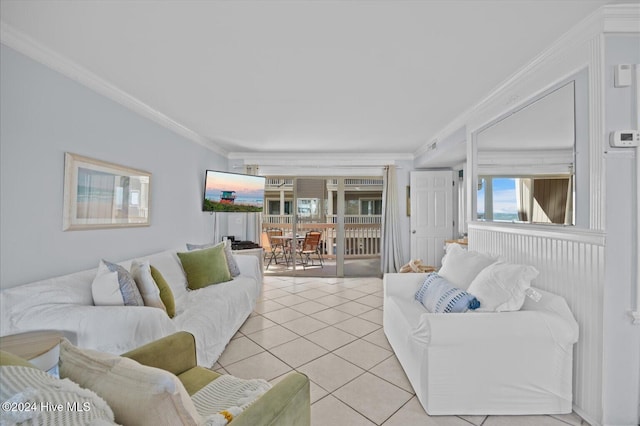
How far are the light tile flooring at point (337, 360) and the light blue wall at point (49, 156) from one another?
1475 mm

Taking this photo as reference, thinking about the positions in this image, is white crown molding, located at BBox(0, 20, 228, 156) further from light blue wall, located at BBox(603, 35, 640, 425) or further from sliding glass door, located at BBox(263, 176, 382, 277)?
light blue wall, located at BBox(603, 35, 640, 425)

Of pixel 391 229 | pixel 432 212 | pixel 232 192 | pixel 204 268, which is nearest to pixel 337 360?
pixel 204 268

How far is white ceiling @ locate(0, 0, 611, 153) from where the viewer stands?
166 cm

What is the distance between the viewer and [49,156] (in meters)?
2.14

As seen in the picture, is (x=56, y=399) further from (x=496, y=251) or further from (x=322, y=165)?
(x=322, y=165)

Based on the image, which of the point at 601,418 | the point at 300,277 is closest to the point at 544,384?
the point at 601,418

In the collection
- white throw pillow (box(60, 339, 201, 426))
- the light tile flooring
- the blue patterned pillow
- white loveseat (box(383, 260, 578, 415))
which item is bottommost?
the light tile flooring

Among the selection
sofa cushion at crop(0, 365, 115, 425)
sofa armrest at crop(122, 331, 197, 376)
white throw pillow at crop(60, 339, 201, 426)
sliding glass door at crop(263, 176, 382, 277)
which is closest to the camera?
sofa cushion at crop(0, 365, 115, 425)

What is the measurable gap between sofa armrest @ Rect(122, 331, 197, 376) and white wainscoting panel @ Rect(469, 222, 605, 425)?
2266 millimetres

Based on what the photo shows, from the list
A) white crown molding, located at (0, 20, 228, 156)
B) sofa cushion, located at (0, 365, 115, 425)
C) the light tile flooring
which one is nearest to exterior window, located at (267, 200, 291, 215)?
the light tile flooring

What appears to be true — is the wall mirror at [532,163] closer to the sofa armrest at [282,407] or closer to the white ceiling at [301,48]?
the white ceiling at [301,48]

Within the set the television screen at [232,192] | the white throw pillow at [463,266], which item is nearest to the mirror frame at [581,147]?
the white throw pillow at [463,266]

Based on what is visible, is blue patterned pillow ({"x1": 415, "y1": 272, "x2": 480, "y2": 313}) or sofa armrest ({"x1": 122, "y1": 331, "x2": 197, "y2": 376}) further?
blue patterned pillow ({"x1": 415, "y1": 272, "x2": 480, "y2": 313})

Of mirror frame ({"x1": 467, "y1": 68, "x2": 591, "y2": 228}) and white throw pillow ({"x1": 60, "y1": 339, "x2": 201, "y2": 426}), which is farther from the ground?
mirror frame ({"x1": 467, "y1": 68, "x2": 591, "y2": 228})
